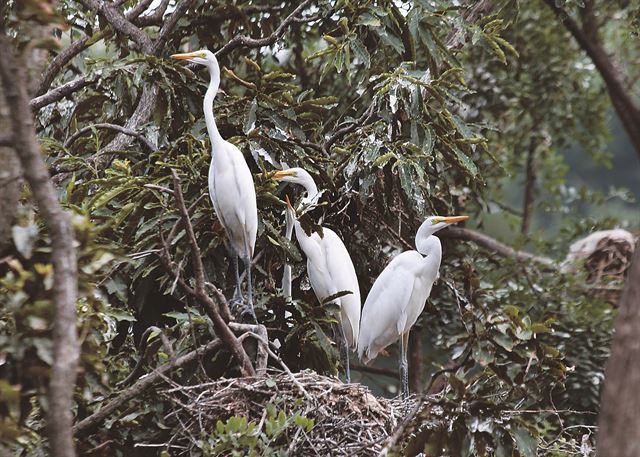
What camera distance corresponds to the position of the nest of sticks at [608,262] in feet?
19.7

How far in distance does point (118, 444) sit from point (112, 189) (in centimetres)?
86

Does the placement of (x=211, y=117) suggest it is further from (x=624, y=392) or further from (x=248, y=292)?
(x=624, y=392)

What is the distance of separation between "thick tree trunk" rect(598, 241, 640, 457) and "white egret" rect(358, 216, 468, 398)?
2.09m

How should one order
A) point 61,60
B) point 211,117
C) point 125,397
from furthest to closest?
point 61,60 → point 211,117 → point 125,397

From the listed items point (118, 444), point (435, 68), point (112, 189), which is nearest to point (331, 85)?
point (435, 68)

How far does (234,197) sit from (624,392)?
75.6 inches

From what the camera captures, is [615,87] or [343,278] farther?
[343,278]

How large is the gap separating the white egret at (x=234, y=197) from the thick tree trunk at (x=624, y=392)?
1.75m

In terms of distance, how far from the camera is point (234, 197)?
347 centimetres

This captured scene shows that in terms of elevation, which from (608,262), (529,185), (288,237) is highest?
(288,237)

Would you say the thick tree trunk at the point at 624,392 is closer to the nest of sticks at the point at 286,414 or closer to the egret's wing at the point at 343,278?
the nest of sticks at the point at 286,414

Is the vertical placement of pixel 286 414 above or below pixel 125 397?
below

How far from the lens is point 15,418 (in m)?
2.06

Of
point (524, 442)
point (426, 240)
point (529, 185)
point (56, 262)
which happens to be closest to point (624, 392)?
point (524, 442)
